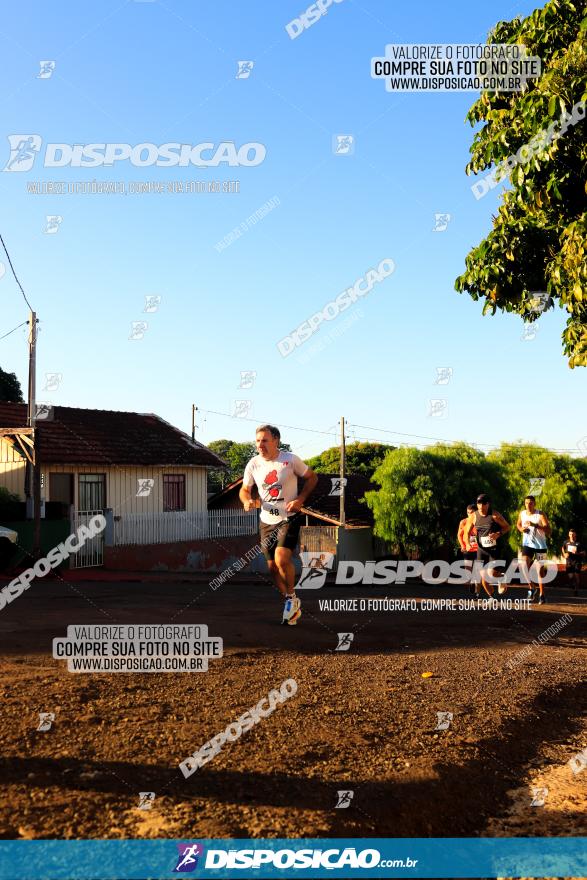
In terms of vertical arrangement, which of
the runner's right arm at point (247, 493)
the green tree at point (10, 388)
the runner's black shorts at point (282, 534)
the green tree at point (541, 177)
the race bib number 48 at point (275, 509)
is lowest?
the runner's black shorts at point (282, 534)

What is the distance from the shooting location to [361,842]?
306 cm

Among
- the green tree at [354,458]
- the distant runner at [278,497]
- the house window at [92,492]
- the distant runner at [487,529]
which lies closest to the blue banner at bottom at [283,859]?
the distant runner at [278,497]

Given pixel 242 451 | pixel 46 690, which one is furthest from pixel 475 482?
pixel 242 451

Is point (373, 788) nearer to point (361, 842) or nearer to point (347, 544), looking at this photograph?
point (361, 842)

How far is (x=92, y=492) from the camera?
1128 inches

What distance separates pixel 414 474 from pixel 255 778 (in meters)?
31.2

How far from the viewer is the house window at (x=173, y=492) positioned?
31984 millimetres

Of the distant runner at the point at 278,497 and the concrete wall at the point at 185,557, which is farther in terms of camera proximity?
the concrete wall at the point at 185,557

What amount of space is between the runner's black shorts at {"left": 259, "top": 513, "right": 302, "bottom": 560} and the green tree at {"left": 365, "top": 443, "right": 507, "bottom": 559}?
26.8 m

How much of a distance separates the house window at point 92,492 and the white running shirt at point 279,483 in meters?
21.6

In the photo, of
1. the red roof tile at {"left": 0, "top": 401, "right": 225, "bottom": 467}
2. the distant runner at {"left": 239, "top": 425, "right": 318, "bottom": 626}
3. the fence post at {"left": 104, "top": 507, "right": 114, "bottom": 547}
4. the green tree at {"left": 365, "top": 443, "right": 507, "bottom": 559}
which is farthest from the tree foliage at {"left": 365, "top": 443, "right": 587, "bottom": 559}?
the distant runner at {"left": 239, "top": 425, "right": 318, "bottom": 626}

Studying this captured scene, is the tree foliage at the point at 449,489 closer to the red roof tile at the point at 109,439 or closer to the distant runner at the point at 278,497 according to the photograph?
the red roof tile at the point at 109,439

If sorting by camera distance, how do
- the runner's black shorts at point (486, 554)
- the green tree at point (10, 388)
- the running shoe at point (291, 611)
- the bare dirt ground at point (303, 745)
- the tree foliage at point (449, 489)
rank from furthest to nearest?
the green tree at point (10, 388) → the tree foliage at point (449, 489) → the runner's black shorts at point (486, 554) → the running shoe at point (291, 611) → the bare dirt ground at point (303, 745)

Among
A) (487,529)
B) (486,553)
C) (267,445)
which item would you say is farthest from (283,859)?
(486,553)
